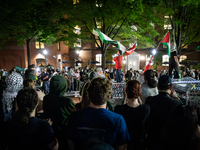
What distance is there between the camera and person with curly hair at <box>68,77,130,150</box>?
1.51 metres

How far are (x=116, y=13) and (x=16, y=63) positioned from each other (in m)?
25.5

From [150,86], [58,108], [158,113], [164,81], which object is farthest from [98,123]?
[150,86]

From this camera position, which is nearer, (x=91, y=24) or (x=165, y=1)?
(x=165, y=1)

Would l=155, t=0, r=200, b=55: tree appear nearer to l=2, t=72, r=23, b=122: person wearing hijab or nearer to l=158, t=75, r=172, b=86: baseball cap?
l=158, t=75, r=172, b=86: baseball cap

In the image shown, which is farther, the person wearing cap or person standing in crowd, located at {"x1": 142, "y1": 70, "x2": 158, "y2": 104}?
person standing in crowd, located at {"x1": 142, "y1": 70, "x2": 158, "y2": 104}

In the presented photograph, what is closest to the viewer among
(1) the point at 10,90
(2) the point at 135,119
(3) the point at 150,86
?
(2) the point at 135,119

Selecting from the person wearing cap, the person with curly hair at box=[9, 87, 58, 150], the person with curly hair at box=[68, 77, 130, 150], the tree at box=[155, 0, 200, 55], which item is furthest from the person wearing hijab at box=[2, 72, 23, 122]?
the tree at box=[155, 0, 200, 55]

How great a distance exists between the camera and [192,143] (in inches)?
59.3

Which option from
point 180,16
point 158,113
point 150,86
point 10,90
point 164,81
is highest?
point 180,16

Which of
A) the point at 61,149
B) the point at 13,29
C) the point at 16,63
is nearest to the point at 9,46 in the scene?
the point at 16,63

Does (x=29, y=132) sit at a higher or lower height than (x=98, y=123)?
lower

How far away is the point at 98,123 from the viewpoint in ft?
4.96

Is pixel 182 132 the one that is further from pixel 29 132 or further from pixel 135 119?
pixel 29 132

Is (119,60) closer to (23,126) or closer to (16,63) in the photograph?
(23,126)
